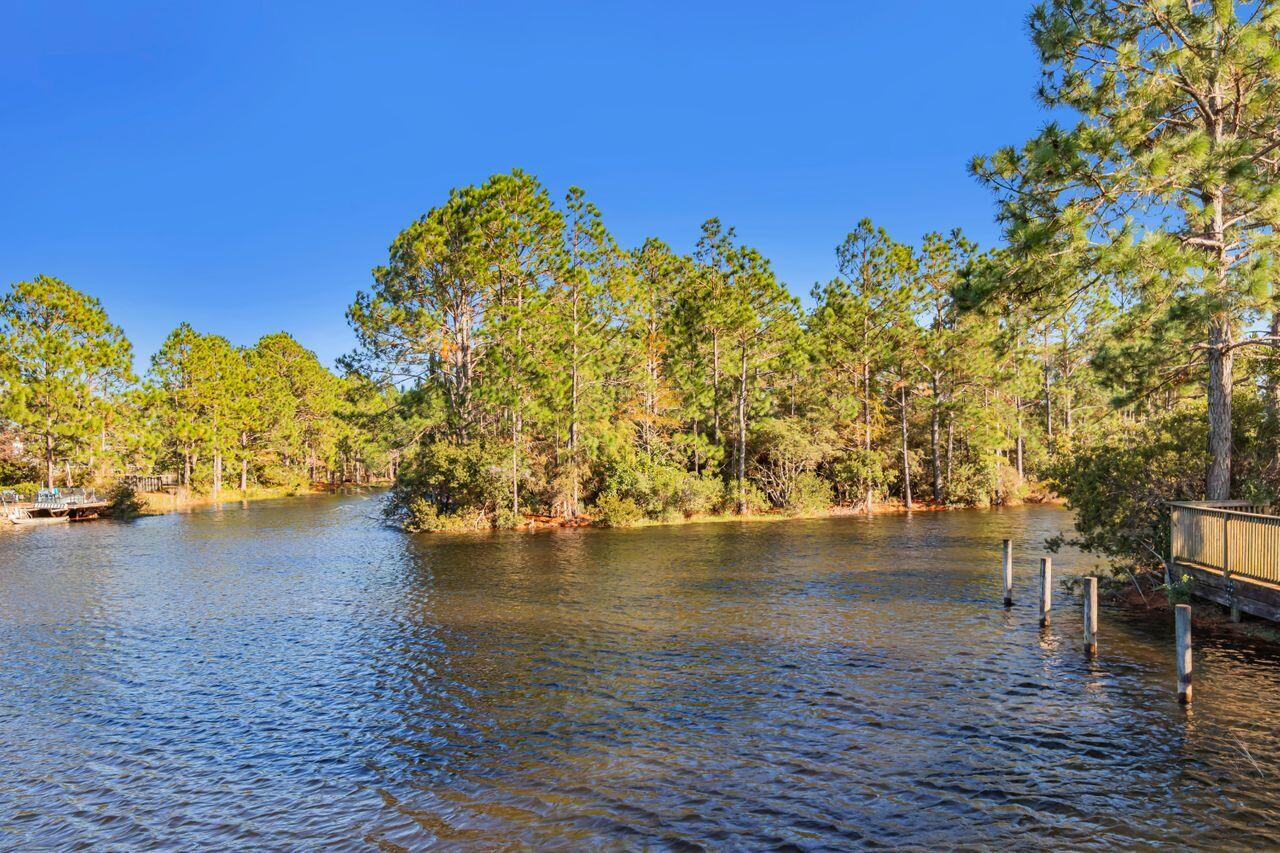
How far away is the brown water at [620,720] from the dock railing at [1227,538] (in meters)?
1.75

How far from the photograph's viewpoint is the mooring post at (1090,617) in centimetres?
1513

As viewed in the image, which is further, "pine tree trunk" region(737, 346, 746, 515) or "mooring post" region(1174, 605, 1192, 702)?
"pine tree trunk" region(737, 346, 746, 515)

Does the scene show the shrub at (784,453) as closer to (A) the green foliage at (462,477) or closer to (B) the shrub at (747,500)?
(B) the shrub at (747,500)

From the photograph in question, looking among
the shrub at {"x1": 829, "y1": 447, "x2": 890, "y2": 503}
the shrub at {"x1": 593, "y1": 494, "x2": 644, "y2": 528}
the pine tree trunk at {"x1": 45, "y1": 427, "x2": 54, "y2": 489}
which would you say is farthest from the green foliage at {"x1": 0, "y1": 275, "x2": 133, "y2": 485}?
the shrub at {"x1": 829, "y1": 447, "x2": 890, "y2": 503}

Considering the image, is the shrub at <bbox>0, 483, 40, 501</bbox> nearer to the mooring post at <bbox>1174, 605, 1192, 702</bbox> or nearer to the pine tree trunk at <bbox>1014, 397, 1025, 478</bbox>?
the mooring post at <bbox>1174, 605, 1192, 702</bbox>

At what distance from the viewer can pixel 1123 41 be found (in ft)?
52.2

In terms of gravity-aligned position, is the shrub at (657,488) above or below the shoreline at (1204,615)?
above

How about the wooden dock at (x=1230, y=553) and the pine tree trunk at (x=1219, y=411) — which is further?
the pine tree trunk at (x=1219, y=411)

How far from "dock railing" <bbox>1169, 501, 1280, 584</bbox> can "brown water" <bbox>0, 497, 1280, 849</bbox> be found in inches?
69.0

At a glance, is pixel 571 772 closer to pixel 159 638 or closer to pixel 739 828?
pixel 739 828

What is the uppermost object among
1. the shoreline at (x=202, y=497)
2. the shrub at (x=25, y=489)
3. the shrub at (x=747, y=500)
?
the shrub at (x=25, y=489)

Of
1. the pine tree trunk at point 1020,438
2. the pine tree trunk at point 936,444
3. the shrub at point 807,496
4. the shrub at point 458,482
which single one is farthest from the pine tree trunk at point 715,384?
the pine tree trunk at point 1020,438

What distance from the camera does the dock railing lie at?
47.8 ft

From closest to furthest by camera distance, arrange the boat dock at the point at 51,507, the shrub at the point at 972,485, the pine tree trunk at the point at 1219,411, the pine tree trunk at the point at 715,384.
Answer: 1. the pine tree trunk at the point at 1219,411
2. the pine tree trunk at the point at 715,384
3. the boat dock at the point at 51,507
4. the shrub at the point at 972,485
